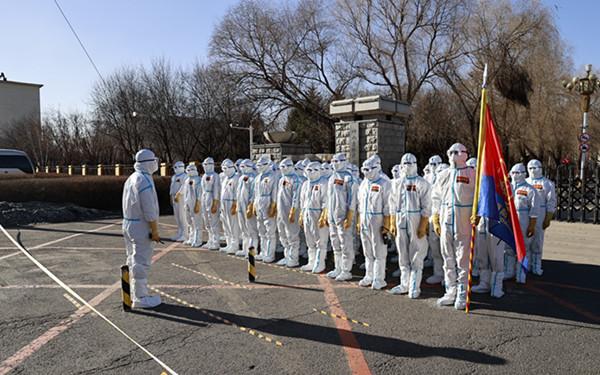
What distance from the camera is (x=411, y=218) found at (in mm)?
6594

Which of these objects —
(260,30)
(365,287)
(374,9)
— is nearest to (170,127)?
(260,30)

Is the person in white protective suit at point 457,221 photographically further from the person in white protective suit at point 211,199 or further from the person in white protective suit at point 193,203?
the person in white protective suit at point 193,203

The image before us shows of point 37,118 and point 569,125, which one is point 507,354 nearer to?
point 569,125

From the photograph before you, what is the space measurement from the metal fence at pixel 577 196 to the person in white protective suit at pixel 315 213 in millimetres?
Result: 10308

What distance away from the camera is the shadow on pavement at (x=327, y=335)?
4609 mm

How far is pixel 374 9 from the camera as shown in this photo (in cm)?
2711

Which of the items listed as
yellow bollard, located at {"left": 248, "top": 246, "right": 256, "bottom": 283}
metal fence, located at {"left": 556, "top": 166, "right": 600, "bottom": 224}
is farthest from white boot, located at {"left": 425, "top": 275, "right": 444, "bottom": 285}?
metal fence, located at {"left": 556, "top": 166, "right": 600, "bottom": 224}

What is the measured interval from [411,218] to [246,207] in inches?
166

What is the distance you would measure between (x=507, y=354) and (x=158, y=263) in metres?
6.84

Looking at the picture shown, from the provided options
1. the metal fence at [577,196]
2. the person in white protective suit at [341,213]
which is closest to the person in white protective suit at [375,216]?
the person in white protective suit at [341,213]

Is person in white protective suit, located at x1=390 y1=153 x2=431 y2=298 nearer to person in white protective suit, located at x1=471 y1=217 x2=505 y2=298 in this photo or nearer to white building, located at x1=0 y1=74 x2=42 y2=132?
person in white protective suit, located at x1=471 y1=217 x2=505 y2=298

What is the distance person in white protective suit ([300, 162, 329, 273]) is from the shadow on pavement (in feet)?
8.80

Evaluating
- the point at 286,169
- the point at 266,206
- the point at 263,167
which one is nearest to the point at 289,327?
the point at 266,206

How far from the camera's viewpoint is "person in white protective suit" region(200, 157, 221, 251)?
10.7 m
